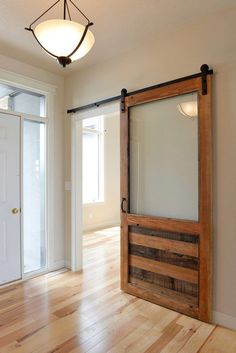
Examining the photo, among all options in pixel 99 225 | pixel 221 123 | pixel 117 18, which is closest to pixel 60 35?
pixel 117 18

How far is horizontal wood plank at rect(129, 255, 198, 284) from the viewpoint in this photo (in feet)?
8.31

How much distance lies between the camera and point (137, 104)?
116 inches

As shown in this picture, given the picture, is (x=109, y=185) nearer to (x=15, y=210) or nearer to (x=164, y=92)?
(x=15, y=210)

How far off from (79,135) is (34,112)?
2.31ft

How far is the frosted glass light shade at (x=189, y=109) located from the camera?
2.54m

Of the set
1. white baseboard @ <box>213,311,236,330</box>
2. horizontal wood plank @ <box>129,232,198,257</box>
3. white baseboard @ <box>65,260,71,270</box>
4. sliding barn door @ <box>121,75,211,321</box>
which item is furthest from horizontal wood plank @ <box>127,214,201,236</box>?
white baseboard @ <box>65,260,71,270</box>

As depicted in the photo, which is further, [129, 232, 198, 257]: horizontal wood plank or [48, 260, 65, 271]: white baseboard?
[48, 260, 65, 271]: white baseboard

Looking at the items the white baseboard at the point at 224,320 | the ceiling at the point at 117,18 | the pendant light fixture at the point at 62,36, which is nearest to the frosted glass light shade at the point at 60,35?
the pendant light fixture at the point at 62,36

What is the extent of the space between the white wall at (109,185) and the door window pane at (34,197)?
2849 mm

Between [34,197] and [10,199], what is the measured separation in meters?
0.42

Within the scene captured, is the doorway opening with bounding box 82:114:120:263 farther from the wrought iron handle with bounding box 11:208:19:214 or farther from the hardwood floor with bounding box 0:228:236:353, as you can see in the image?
the hardwood floor with bounding box 0:228:236:353

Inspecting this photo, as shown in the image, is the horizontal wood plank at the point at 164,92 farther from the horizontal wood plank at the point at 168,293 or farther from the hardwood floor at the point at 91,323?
the hardwood floor at the point at 91,323

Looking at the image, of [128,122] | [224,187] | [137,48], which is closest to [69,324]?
[224,187]

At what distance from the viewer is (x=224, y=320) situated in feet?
7.73
